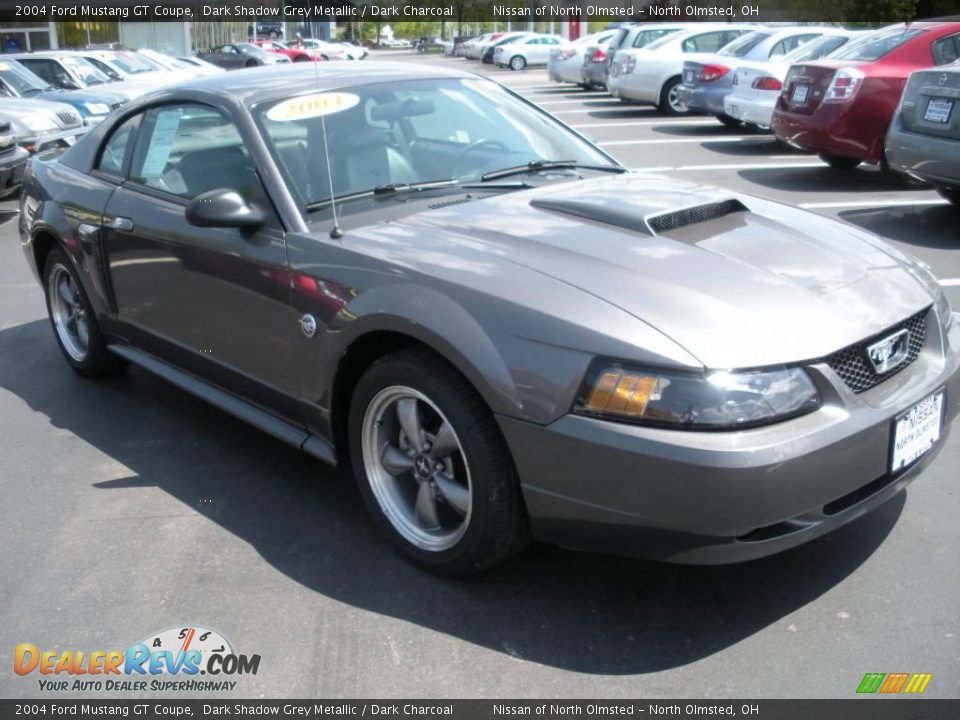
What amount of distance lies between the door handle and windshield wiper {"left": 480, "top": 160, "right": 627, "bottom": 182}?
1605 millimetres

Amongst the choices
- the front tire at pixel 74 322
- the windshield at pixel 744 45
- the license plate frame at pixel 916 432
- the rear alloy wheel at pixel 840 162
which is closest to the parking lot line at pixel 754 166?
the rear alloy wheel at pixel 840 162

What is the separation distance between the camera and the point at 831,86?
9969 millimetres

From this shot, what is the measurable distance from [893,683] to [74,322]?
175 inches

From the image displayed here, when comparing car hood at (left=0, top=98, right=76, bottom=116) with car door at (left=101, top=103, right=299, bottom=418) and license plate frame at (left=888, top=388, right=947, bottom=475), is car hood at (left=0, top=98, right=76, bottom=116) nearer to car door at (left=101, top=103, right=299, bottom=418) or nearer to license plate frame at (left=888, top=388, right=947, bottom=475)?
car door at (left=101, top=103, right=299, bottom=418)

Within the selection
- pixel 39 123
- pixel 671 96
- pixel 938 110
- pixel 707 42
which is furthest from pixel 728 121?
pixel 39 123

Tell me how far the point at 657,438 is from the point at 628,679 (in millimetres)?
695

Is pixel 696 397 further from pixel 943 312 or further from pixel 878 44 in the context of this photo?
pixel 878 44

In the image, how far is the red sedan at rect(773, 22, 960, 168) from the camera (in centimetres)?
978

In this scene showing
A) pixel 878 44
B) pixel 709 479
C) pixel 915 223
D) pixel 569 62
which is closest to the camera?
pixel 709 479

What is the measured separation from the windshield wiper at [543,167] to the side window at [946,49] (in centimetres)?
713

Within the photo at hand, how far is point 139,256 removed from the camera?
4.35 m

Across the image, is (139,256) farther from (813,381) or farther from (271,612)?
(813,381)

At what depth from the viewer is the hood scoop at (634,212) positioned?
11.2 feet
